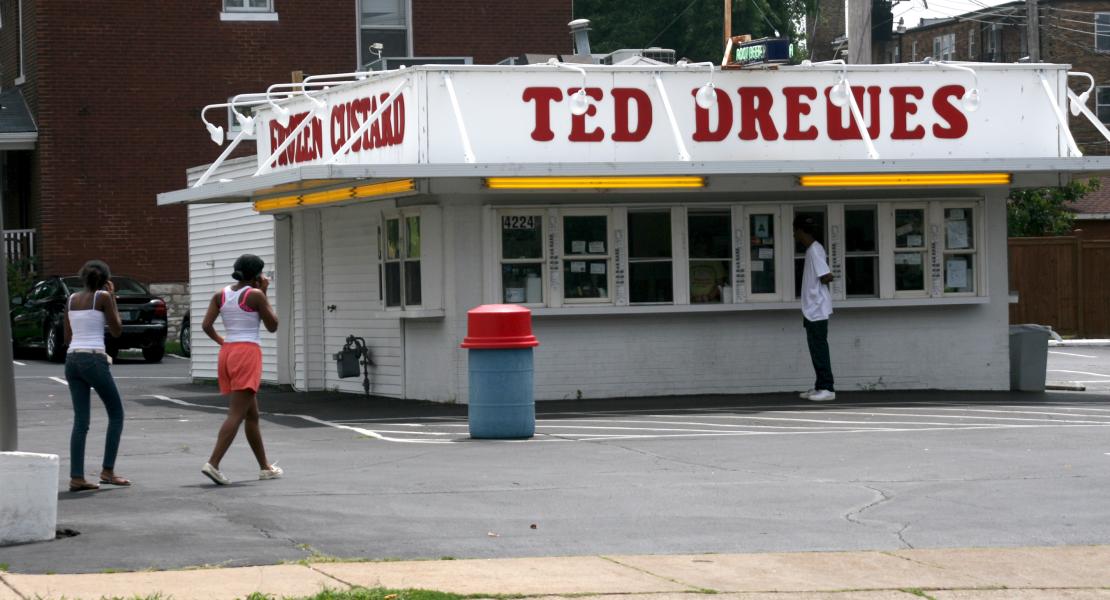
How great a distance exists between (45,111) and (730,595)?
1074 inches

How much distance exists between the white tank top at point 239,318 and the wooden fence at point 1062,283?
2252 cm

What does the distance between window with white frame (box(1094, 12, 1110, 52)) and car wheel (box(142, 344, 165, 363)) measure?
37.4 m

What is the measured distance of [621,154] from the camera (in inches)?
724

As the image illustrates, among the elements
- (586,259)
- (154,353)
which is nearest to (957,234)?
(586,259)

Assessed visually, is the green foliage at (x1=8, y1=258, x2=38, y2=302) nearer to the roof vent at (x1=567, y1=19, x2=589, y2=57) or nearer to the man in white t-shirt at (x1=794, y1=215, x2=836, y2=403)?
the roof vent at (x1=567, y1=19, x2=589, y2=57)

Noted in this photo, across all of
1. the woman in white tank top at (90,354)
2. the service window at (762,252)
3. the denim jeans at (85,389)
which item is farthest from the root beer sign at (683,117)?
the denim jeans at (85,389)

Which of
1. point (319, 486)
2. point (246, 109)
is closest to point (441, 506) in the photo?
point (319, 486)

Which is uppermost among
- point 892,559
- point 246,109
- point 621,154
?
point 246,109

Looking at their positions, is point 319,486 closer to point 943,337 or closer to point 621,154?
point 621,154

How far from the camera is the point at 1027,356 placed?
20344 mm

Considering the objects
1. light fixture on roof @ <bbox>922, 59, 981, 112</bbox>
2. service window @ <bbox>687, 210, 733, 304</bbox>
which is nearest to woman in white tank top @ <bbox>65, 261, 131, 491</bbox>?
service window @ <bbox>687, 210, 733, 304</bbox>

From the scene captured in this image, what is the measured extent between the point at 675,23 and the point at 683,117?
112 ft

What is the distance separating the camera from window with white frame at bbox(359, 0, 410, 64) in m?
34.8

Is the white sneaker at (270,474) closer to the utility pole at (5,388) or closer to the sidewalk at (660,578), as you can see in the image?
the utility pole at (5,388)
